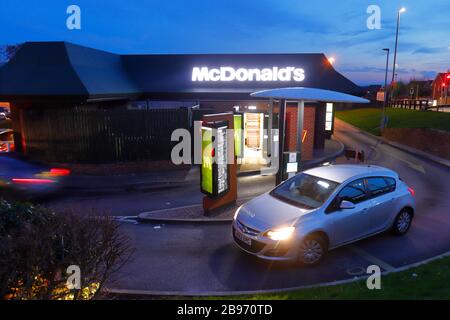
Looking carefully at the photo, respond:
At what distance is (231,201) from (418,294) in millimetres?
6198

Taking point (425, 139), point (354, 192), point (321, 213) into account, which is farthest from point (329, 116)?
point (321, 213)

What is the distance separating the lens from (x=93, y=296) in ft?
15.7

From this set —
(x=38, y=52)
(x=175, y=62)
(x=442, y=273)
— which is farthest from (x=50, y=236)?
(x=175, y=62)

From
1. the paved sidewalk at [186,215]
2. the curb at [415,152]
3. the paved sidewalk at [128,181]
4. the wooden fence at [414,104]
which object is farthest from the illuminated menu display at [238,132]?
the wooden fence at [414,104]

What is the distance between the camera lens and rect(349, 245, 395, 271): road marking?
23.2 feet

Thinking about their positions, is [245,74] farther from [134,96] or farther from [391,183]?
[391,183]

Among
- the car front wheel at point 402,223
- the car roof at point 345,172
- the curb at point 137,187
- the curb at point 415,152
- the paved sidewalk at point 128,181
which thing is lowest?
the curb at point 137,187

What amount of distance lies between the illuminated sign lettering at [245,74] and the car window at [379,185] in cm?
1447

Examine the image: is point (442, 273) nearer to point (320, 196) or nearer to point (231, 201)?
point (320, 196)

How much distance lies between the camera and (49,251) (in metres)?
4.22

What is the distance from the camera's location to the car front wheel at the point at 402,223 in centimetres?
852

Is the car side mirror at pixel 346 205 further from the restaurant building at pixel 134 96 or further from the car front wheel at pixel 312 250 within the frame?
the restaurant building at pixel 134 96

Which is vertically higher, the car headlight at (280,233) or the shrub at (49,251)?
the shrub at (49,251)

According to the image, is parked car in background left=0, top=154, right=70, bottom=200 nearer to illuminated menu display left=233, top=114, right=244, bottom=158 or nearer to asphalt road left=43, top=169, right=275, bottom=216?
asphalt road left=43, top=169, right=275, bottom=216
